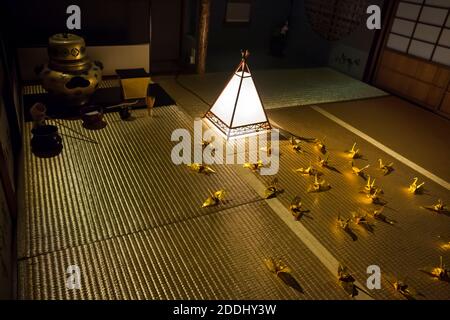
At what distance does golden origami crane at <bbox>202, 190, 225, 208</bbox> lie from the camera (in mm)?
2880

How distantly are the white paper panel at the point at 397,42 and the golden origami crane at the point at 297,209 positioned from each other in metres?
4.46

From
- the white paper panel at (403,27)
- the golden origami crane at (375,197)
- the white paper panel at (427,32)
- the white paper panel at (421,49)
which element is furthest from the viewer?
the white paper panel at (403,27)

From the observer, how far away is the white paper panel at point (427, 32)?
557 cm

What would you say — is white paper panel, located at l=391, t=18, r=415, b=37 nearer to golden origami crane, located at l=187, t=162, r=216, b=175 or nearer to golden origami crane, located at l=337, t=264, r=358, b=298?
golden origami crane, located at l=187, t=162, r=216, b=175

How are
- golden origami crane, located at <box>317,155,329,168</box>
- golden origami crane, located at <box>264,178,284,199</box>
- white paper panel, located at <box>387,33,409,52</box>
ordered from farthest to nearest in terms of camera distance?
white paper panel, located at <box>387,33,409,52</box> < golden origami crane, located at <box>317,155,329,168</box> < golden origami crane, located at <box>264,178,284,199</box>

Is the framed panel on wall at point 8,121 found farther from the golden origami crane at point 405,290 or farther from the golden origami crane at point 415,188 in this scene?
the golden origami crane at point 415,188

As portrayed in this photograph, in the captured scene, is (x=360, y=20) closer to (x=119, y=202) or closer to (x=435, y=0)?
(x=435, y=0)

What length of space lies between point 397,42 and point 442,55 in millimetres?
846

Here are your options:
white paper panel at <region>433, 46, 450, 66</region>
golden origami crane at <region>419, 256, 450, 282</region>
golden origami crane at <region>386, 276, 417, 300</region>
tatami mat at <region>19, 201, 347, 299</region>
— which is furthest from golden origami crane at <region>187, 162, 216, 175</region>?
white paper panel at <region>433, 46, 450, 66</region>

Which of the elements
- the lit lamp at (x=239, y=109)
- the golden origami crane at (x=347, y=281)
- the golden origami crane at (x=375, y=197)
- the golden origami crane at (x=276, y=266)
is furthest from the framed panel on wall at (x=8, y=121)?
the golden origami crane at (x=375, y=197)

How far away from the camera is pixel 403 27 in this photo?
601cm

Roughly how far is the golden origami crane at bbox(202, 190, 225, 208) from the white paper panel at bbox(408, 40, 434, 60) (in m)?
4.67

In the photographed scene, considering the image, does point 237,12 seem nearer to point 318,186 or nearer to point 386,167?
point 386,167
